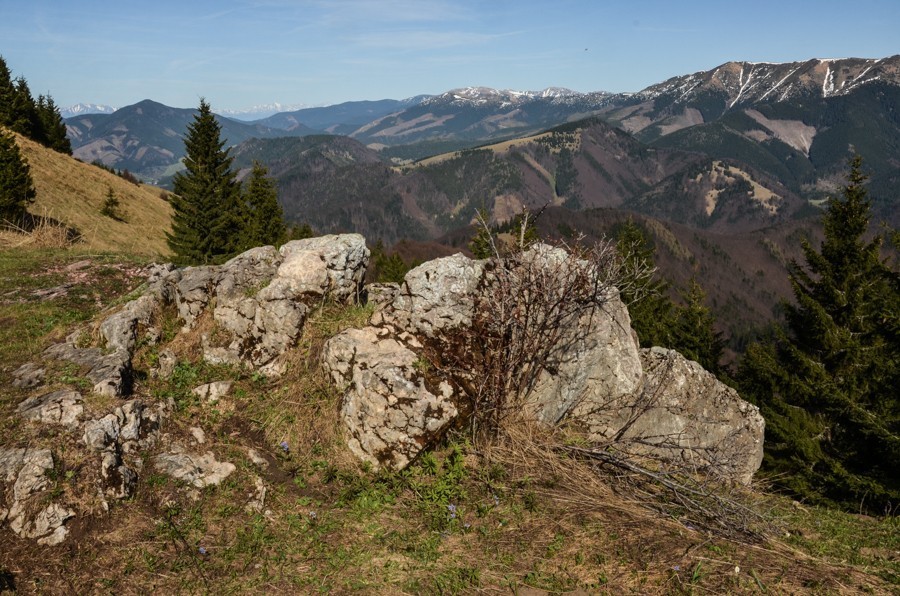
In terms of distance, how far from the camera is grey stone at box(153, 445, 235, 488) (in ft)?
25.7

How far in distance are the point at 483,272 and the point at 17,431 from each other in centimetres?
885

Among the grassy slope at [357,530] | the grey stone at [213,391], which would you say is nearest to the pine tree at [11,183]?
the grassy slope at [357,530]

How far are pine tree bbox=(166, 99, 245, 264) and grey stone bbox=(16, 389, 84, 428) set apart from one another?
34354mm

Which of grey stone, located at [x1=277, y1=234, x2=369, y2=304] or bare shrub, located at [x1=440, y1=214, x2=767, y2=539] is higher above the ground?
grey stone, located at [x1=277, y1=234, x2=369, y2=304]

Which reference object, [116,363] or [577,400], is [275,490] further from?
[577,400]

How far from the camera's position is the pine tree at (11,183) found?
31438 millimetres

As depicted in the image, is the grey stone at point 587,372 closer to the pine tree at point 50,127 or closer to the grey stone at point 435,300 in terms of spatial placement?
the grey stone at point 435,300

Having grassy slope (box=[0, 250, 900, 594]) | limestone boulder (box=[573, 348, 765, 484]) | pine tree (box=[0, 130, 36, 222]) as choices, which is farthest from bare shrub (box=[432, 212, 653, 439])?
pine tree (box=[0, 130, 36, 222])

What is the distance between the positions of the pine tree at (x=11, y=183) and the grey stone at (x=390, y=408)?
Result: 35.8 m

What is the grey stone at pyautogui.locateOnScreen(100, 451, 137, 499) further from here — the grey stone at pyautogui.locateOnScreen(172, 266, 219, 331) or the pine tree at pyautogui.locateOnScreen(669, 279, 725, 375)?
the pine tree at pyautogui.locateOnScreen(669, 279, 725, 375)

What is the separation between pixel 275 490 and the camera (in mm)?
8039

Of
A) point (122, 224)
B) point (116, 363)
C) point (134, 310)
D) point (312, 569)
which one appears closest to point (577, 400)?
point (312, 569)

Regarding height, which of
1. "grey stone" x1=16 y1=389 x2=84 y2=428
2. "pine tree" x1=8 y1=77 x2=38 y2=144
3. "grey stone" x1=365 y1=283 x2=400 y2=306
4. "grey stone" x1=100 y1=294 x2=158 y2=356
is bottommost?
"grey stone" x1=16 y1=389 x2=84 y2=428

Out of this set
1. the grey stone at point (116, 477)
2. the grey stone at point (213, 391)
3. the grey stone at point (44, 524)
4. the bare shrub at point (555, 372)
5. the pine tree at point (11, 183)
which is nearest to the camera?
the grey stone at point (44, 524)
